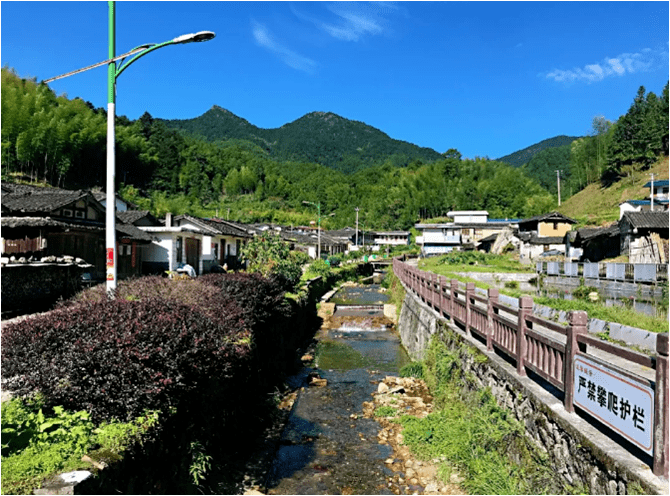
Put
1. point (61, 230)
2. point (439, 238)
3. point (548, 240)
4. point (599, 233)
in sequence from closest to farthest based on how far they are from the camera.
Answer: point (61, 230)
point (599, 233)
point (548, 240)
point (439, 238)

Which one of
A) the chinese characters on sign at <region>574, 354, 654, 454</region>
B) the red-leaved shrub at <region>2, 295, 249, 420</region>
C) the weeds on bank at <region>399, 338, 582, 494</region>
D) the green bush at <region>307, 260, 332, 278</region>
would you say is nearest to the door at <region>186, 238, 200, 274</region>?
the green bush at <region>307, 260, 332, 278</region>

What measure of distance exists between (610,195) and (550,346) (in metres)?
88.6

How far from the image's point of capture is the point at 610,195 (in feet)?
268

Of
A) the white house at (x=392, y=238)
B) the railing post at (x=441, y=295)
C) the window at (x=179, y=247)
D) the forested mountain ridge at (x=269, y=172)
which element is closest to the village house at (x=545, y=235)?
the forested mountain ridge at (x=269, y=172)

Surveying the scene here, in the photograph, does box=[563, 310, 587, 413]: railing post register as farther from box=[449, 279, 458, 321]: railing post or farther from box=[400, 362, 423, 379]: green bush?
box=[400, 362, 423, 379]: green bush

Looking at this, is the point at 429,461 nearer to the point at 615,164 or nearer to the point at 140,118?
the point at 615,164

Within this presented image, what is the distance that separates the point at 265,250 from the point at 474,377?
743 inches

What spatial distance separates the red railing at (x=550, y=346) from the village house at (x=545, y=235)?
48.0 metres

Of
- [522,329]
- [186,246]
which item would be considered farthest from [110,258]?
[186,246]

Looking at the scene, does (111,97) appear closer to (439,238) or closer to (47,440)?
(47,440)

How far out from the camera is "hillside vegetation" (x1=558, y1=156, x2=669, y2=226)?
73.4m

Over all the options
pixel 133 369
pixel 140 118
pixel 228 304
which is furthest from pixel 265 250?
pixel 140 118

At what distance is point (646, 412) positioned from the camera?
408cm

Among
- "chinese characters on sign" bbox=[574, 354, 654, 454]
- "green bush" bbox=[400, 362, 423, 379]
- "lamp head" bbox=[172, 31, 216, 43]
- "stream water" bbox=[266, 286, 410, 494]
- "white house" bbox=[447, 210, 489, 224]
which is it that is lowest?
"stream water" bbox=[266, 286, 410, 494]
